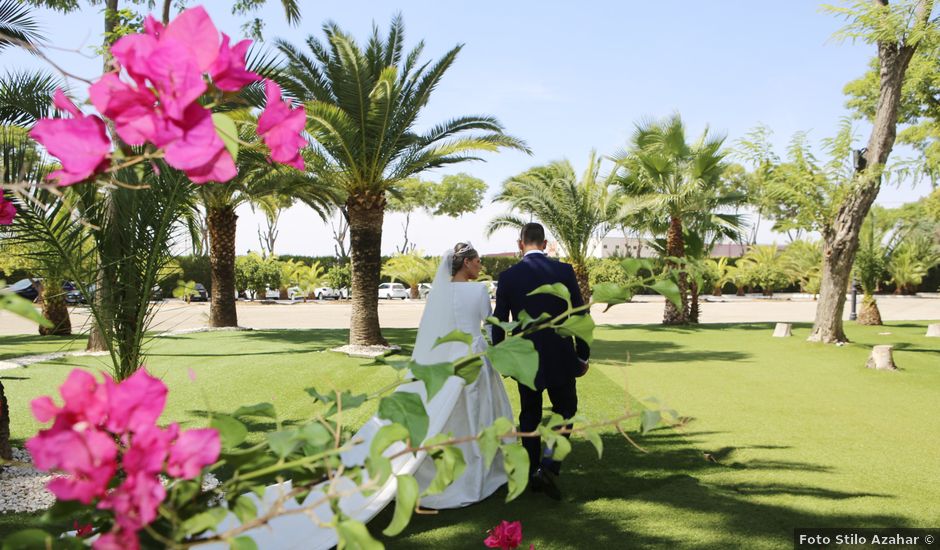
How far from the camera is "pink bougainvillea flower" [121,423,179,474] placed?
0.63 metres

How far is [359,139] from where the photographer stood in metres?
11.8

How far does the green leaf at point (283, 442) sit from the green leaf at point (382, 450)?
0.09 meters

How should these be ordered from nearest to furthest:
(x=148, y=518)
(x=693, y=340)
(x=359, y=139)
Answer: (x=148, y=518)
(x=359, y=139)
(x=693, y=340)

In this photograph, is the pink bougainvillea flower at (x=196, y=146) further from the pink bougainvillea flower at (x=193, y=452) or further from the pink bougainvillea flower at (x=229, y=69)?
the pink bougainvillea flower at (x=193, y=452)

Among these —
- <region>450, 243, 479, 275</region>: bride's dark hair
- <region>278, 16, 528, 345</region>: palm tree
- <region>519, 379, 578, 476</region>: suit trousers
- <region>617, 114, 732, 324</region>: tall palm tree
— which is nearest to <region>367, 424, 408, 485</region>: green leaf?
<region>519, 379, 578, 476</region>: suit trousers

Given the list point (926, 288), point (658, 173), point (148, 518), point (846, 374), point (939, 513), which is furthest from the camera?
point (926, 288)

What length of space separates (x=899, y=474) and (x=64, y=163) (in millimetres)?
5751

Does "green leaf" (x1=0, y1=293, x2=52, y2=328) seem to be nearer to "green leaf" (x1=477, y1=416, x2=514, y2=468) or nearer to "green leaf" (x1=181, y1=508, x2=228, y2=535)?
"green leaf" (x1=181, y1=508, x2=228, y2=535)

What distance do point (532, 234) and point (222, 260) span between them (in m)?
13.5

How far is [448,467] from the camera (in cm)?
88

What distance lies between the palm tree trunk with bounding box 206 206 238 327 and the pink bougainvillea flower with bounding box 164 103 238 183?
657 inches

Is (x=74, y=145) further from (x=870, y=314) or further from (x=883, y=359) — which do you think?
(x=870, y=314)

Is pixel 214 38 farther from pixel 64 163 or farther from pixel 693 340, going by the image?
pixel 693 340

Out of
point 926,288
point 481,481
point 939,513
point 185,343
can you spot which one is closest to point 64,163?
point 481,481
